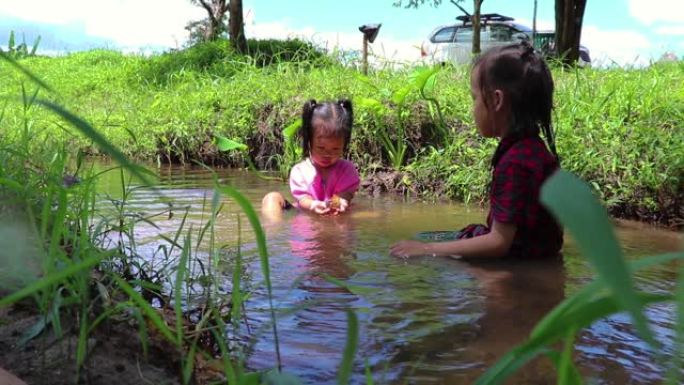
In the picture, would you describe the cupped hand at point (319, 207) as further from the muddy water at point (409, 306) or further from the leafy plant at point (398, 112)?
the leafy plant at point (398, 112)

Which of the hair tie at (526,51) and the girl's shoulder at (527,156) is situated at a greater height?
the hair tie at (526,51)

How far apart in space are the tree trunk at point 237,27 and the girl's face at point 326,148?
7694 mm

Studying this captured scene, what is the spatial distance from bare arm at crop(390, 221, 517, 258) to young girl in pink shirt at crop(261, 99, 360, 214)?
147 centimetres

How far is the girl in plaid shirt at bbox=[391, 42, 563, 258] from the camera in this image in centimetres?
285

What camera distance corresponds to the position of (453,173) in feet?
16.1

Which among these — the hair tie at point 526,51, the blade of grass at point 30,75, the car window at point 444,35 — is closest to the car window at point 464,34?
the car window at point 444,35

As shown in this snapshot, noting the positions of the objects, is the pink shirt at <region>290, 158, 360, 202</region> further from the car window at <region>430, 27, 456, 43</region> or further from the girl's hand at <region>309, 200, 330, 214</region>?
the car window at <region>430, 27, 456, 43</region>

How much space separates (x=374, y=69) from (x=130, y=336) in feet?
19.8

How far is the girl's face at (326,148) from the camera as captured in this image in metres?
4.61

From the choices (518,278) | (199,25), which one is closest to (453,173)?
(518,278)

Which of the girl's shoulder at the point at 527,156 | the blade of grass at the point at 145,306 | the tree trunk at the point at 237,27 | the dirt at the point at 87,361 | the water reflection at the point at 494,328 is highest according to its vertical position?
the tree trunk at the point at 237,27

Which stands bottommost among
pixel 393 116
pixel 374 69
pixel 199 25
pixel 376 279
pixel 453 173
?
pixel 376 279

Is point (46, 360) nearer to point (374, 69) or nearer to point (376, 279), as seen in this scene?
point (376, 279)

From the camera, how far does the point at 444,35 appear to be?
18.4 m
